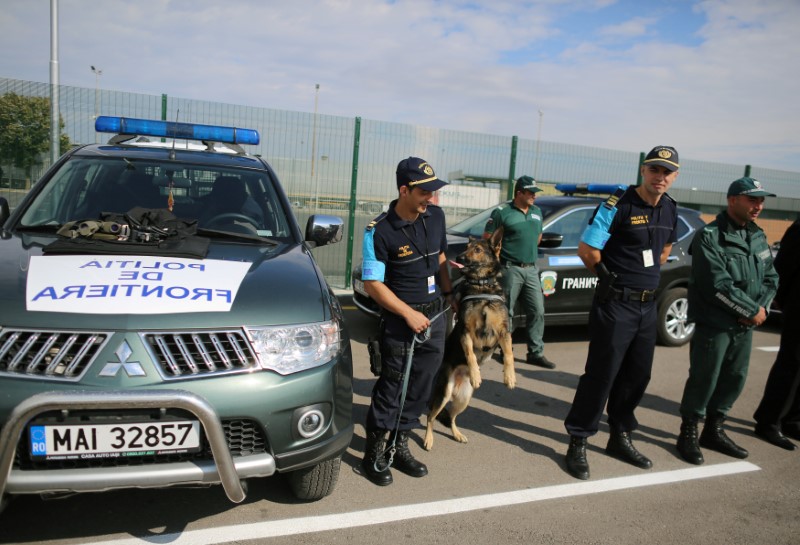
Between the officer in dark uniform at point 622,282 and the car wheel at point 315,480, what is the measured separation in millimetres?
1589

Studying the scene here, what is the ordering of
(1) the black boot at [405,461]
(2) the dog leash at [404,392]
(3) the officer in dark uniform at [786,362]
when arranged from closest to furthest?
(2) the dog leash at [404,392] → (1) the black boot at [405,461] → (3) the officer in dark uniform at [786,362]

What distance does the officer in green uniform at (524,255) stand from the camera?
5805 mm

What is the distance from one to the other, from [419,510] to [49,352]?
1906 millimetres

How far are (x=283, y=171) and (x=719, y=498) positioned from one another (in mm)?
7644

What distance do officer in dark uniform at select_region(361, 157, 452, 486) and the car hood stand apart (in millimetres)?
449

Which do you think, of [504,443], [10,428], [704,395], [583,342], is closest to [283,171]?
[583,342]

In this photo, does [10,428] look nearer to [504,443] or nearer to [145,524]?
[145,524]

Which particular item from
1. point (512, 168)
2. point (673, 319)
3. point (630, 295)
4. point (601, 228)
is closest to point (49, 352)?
point (601, 228)

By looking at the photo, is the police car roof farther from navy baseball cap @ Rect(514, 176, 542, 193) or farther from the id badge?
navy baseball cap @ Rect(514, 176, 542, 193)

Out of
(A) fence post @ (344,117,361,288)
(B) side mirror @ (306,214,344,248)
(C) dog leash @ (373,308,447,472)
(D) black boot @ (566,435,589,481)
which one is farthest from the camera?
(A) fence post @ (344,117,361,288)

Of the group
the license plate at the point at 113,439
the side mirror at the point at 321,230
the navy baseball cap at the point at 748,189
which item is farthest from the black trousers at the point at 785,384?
the license plate at the point at 113,439

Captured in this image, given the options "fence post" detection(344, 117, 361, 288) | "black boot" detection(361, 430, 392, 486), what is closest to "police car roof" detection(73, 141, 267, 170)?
"black boot" detection(361, 430, 392, 486)

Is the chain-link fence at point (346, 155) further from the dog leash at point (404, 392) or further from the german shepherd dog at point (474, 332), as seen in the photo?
the dog leash at point (404, 392)

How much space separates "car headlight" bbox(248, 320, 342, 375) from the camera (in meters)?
2.37
